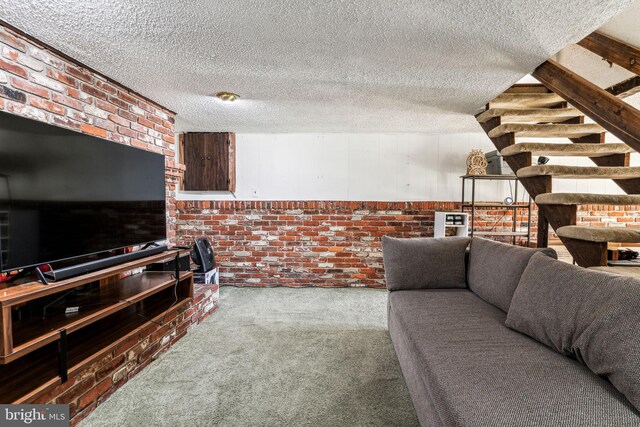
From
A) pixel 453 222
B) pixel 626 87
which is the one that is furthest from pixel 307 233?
pixel 626 87

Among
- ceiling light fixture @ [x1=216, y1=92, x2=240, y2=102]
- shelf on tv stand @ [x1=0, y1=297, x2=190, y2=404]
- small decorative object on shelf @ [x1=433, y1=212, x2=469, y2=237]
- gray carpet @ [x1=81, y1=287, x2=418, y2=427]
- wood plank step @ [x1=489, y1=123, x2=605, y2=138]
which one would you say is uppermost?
ceiling light fixture @ [x1=216, y1=92, x2=240, y2=102]

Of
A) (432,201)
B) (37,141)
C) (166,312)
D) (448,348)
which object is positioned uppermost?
(37,141)

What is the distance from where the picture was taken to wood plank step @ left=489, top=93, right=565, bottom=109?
252cm

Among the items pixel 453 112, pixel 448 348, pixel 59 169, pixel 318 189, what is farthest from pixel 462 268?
pixel 59 169

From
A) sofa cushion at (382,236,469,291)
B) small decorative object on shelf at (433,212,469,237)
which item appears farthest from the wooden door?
small decorative object on shelf at (433,212,469,237)

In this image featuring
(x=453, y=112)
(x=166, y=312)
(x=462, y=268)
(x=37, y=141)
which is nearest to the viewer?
(x=37, y=141)

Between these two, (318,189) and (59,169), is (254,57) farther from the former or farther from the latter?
(318,189)

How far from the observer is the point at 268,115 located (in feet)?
10.1

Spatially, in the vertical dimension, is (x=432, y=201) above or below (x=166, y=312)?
above

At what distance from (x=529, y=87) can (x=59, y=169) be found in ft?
12.0

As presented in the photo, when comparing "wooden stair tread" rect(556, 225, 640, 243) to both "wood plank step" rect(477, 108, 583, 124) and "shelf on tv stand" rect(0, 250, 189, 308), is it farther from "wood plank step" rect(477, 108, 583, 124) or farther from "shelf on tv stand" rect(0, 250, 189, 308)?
"shelf on tv stand" rect(0, 250, 189, 308)

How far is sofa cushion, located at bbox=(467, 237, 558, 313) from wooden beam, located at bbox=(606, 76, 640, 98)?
1683 millimetres

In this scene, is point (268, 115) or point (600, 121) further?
point (268, 115)

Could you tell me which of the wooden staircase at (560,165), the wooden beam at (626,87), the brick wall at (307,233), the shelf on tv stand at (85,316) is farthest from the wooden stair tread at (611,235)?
the shelf on tv stand at (85,316)
